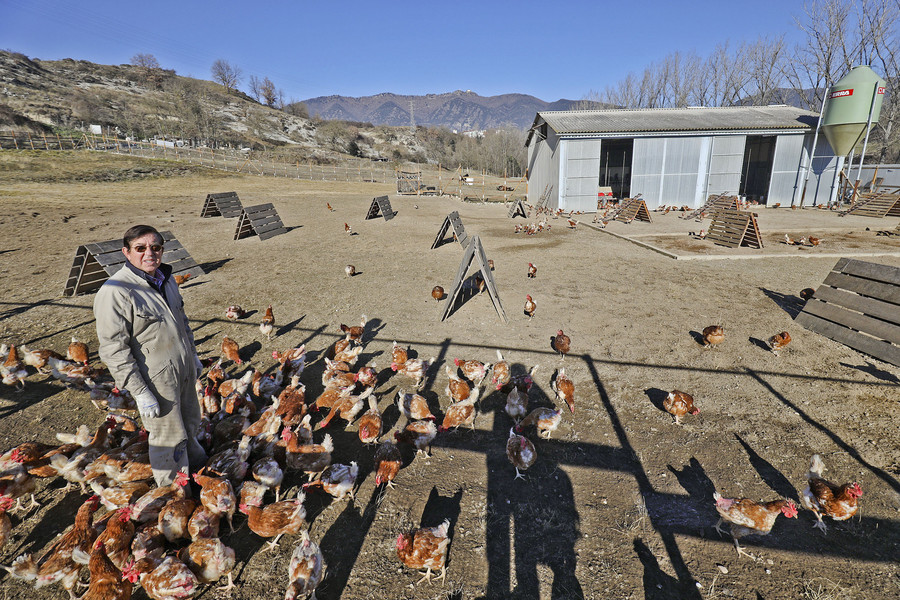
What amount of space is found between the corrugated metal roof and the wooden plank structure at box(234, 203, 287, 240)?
1803cm

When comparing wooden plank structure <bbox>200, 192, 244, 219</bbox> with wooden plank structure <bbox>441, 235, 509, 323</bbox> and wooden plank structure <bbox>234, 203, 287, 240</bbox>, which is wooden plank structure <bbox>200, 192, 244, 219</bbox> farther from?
wooden plank structure <bbox>441, 235, 509, 323</bbox>

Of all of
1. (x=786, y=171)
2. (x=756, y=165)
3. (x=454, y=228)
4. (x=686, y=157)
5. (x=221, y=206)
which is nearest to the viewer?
(x=454, y=228)

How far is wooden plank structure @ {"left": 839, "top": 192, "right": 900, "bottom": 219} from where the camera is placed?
2055 centimetres

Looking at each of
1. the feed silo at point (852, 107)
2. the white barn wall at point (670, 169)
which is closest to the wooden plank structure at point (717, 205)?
the white barn wall at point (670, 169)

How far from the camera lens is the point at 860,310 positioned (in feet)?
22.6

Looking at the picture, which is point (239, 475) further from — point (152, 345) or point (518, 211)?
point (518, 211)

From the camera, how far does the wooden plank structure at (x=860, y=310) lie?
6.39m

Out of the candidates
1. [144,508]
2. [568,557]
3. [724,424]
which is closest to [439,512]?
[568,557]

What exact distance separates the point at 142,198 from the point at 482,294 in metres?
28.6

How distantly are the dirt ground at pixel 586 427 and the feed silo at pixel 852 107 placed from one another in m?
15.7

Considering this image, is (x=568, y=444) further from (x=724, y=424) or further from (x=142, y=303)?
(x=142, y=303)

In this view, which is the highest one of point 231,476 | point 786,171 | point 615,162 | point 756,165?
point 615,162

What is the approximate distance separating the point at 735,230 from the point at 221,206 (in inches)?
986

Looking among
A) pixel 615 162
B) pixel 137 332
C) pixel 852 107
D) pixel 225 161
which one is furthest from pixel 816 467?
pixel 225 161
